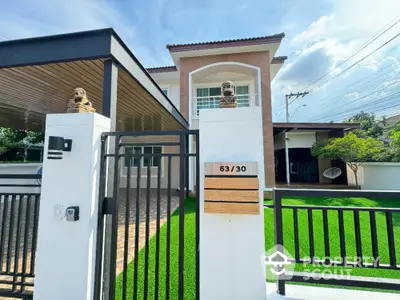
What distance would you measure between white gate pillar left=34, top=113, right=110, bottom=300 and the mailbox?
1161 millimetres

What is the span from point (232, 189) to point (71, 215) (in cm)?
152

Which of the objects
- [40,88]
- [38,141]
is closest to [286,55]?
[40,88]

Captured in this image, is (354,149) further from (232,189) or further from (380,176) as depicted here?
(232,189)

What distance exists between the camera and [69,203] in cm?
186

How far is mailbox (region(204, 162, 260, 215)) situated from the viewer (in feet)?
5.46

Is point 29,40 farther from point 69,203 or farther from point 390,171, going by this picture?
point 390,171

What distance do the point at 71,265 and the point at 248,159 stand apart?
6.38 ft

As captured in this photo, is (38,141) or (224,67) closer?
(224,67)

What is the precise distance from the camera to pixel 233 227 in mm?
1717

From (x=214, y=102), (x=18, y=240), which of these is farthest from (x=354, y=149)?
(x=18, y=240)

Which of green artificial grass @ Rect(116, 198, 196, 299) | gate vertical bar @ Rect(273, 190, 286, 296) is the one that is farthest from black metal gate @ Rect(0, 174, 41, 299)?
gate vertical bar @ Rect(273, 190, 286, 296)

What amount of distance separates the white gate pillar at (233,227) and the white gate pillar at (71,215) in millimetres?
1079

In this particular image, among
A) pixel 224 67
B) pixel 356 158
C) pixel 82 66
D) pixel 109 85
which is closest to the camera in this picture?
pixel 109 85

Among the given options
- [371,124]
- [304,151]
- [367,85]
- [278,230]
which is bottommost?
[278,230]
